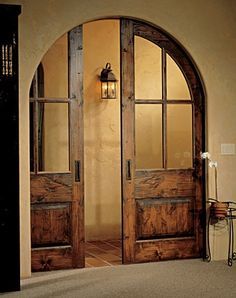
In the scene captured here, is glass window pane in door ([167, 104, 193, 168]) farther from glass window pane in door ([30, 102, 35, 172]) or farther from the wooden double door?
glass window pane in door ([30, 102, 35, 172])

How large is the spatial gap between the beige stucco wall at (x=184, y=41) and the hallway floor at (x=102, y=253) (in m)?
0.93

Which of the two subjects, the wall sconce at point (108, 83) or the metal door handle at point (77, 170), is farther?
the wall sconce at point (108, 83)

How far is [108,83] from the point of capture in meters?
7.20

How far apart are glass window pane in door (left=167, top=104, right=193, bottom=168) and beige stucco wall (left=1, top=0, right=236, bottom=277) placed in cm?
21

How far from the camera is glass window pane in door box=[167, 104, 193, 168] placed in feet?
18.9

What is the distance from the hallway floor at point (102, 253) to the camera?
19.1ft

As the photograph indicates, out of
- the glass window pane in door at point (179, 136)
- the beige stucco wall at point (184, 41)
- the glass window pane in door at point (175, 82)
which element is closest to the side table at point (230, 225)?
the beige stucco wall at point (184, 41)

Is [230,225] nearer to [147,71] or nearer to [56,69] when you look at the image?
[147,71]

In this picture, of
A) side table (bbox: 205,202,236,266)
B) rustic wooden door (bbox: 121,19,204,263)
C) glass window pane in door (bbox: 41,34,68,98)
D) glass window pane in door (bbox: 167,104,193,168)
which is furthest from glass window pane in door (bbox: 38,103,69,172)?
side table (bbox: 205,202,236,266)

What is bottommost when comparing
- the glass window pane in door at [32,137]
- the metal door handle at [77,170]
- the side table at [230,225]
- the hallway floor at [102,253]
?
the hallway floor at [102,253]
